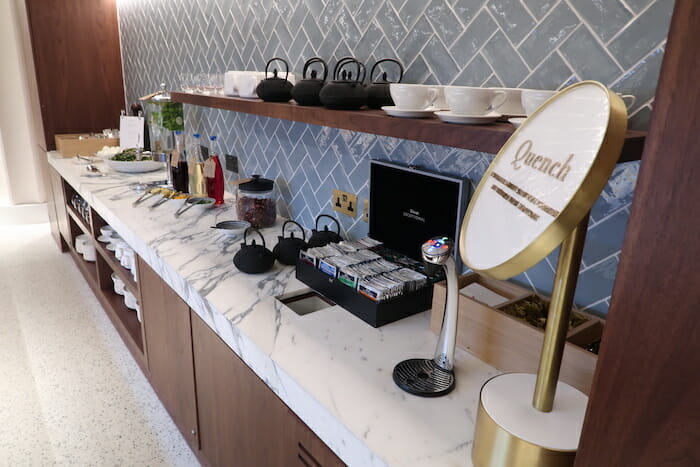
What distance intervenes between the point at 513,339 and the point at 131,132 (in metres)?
3.29

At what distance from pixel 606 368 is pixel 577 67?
2.63 ft

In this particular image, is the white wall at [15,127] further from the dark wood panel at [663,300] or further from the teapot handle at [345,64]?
the dark wood panel at [663,300]

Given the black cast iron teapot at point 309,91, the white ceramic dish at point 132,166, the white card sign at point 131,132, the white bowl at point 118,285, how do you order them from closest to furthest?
the black cast iron teapot at point 309,91 < the white bowl at point 118,285 < the white ceramic dish at point 132,166 < the white card sign at point 131,132

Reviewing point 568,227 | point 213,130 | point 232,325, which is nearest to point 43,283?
point 213,130

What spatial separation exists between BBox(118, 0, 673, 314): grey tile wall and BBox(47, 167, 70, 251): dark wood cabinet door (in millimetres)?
1484

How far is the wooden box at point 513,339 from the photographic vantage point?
0.97 m

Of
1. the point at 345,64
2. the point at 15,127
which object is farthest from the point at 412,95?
the point at 15,127

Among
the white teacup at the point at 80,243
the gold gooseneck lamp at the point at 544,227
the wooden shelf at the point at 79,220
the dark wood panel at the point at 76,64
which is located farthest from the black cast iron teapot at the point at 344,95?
the dark wood panel at the point at 76,64

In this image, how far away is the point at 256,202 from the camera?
2135mm

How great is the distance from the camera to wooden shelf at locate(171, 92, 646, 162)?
971mm

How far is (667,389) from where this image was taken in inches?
19.4

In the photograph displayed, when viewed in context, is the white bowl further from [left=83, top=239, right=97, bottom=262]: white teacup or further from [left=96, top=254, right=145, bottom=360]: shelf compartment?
[left=83, top=239, right=97, bottom=262]: white teacup

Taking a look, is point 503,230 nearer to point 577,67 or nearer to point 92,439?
point 577,67

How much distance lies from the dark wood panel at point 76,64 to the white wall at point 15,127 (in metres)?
0.72
